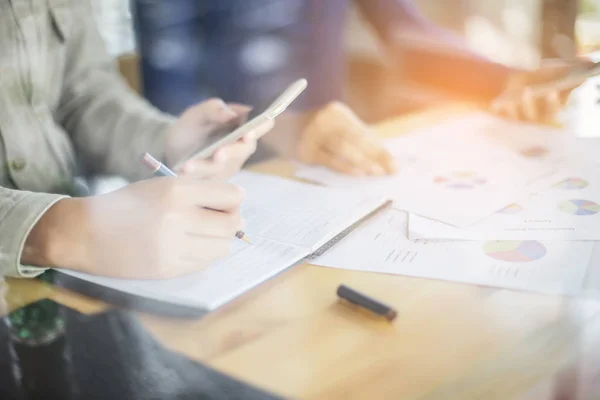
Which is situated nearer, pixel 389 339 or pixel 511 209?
pixel 389 339

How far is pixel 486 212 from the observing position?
1.73 feet

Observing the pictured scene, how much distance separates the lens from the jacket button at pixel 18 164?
57cm

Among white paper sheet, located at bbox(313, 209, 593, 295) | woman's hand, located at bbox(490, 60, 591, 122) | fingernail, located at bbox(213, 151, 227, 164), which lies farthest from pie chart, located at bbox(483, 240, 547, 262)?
woman's hand, located at bbox(490, 60, 591, 122)

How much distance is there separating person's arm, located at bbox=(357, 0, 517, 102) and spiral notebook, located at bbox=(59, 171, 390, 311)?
1.35 feet

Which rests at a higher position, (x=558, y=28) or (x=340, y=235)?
(x=558, y=28)

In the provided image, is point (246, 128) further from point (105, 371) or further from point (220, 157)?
point (105, 371)

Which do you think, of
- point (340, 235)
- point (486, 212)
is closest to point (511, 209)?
point (486, 212)

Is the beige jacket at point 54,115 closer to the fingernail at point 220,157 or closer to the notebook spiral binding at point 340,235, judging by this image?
the fingernail at point 220,157

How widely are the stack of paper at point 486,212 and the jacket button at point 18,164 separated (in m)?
0.27

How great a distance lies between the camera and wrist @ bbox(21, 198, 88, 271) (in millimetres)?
423

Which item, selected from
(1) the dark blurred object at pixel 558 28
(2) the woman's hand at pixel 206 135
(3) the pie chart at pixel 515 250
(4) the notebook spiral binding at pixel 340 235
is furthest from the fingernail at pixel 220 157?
(1) the dark blurred object at pixel 558 28

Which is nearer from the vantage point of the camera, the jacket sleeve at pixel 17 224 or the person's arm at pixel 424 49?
the jacket sleeve at pixel 17 224

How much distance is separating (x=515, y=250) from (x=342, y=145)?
0.26m

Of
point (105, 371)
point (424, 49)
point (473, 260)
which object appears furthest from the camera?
point (424, 49)
